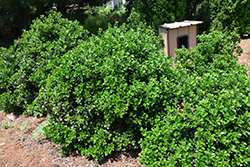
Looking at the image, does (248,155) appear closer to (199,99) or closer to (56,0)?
(199,99)

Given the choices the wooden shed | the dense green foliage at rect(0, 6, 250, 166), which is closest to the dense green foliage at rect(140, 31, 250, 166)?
the dense green foliage at rect(0, 6, 250, 166)

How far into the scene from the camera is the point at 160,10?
9.28 m

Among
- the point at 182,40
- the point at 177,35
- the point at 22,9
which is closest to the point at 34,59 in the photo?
the point at 177,35

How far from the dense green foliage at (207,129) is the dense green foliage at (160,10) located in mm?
6530

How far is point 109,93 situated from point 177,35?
5.64 meters

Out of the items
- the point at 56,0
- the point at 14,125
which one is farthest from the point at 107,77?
the point at 56,0

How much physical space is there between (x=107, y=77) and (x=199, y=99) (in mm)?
1472

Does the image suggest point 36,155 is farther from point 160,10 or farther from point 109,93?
point 160,10

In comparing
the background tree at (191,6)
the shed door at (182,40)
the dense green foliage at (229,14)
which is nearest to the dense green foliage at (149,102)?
the shed door at (182,40)

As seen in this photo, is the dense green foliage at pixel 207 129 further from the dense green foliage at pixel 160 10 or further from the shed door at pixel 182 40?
the dense green foliage at pixel 160 10

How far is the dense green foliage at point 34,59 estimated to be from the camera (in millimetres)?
4762

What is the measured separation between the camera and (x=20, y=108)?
17.9 feet

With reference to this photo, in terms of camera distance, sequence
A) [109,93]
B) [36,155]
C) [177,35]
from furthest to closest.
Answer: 1. [177,35]
2. [36,155]
3. [109,93]

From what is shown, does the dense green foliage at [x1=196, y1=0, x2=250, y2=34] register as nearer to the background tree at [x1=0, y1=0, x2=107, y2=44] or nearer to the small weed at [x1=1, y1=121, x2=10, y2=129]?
the background tree at [x1=0, y1=0, x2=107, y2=44]
